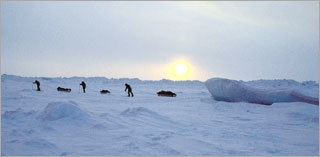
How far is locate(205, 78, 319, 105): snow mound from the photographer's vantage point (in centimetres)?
1198

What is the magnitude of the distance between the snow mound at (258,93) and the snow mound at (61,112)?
8822 millimetres

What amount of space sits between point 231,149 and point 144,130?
2326 mm

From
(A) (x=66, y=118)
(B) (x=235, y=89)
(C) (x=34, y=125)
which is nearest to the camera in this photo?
(C) (x=34, y=125)

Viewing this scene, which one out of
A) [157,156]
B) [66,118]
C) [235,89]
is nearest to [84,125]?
[66,118]

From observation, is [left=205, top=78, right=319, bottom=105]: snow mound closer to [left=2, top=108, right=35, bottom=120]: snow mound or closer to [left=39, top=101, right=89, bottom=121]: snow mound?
[left=39, top=101, right=89, bottom=121]: snow mound

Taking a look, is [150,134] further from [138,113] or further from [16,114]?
[16,114]

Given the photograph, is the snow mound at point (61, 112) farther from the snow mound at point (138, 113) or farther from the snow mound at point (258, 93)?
the snow mound at point (258, 93)

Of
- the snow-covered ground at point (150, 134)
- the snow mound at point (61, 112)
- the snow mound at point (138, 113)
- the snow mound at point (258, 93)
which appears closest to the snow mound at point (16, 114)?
the snow-covered ground at point (150, 134)

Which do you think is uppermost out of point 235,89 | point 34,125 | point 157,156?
point 235,89

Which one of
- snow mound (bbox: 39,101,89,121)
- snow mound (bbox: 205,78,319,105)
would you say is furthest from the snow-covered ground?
snow mound (bbox: 205,78,319,105)

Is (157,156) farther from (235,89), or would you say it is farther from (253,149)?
(235,89)

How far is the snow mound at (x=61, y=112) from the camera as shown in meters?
7.14

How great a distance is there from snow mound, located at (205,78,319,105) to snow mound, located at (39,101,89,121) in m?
8.82

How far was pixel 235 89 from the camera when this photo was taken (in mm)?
13875
